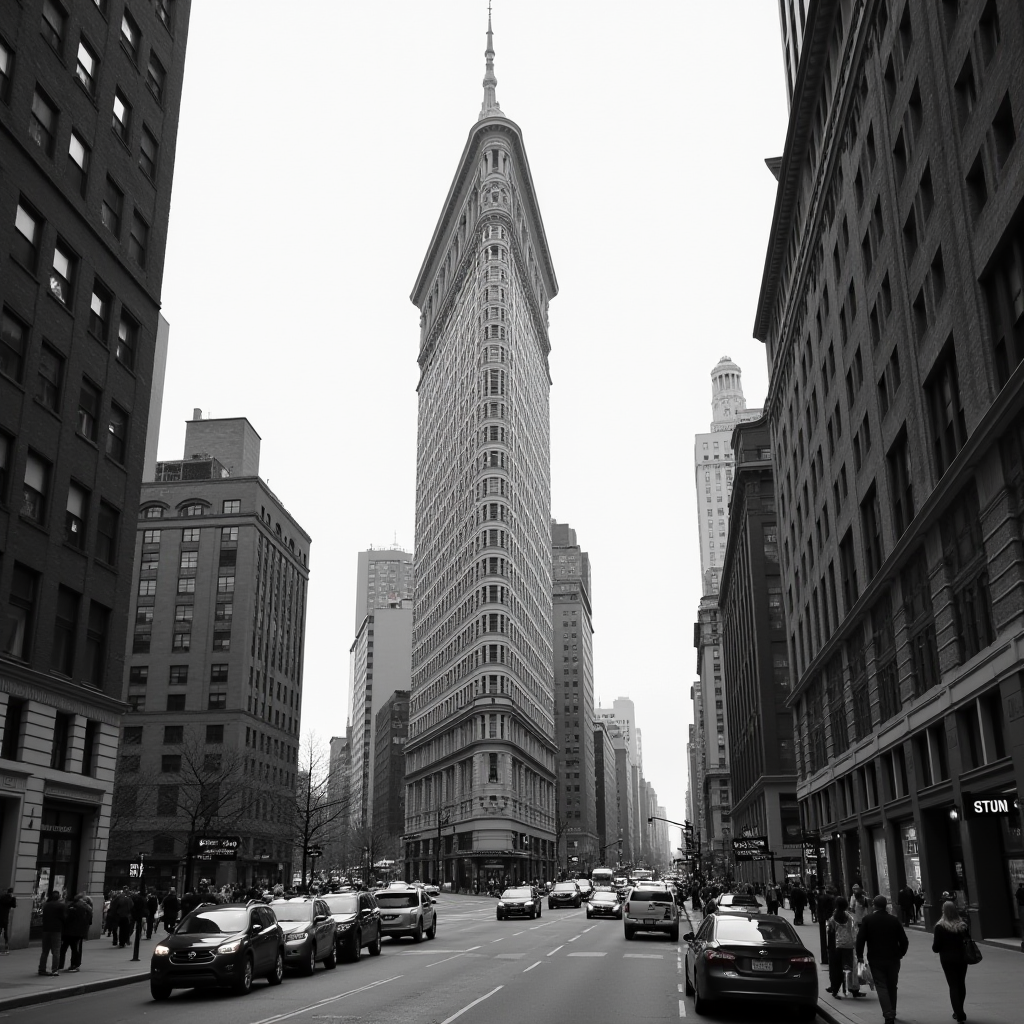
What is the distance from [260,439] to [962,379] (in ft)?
342

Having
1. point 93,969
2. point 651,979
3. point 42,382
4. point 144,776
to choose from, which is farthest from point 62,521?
point 144,776

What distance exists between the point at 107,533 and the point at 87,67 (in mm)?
16430

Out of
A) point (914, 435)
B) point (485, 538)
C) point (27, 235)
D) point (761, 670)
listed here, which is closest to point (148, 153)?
point (27, 235)

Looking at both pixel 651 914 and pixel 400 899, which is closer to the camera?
pixel 400 899

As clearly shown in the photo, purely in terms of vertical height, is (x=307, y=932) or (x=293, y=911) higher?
(x=293, y=911)

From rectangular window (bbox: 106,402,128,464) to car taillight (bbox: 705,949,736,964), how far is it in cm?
2880

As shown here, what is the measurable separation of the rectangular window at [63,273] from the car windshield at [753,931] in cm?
2840

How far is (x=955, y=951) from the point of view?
14.9 meters

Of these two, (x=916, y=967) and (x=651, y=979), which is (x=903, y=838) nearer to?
(x=916, y=967)

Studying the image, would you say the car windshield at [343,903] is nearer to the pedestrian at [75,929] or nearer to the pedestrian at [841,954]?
the pedestrian at [75,929]

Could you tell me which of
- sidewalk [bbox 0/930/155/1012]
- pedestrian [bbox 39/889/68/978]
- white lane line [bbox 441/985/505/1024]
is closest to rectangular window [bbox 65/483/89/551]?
sidewalk [bbox 0/930/155/1012]

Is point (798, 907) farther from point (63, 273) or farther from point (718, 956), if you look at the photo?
point (63, 273)

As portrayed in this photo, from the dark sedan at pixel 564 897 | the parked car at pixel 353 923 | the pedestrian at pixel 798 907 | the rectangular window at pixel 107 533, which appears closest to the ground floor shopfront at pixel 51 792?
the rectangular window at pixel 107 533

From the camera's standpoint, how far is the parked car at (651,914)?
124 ft
